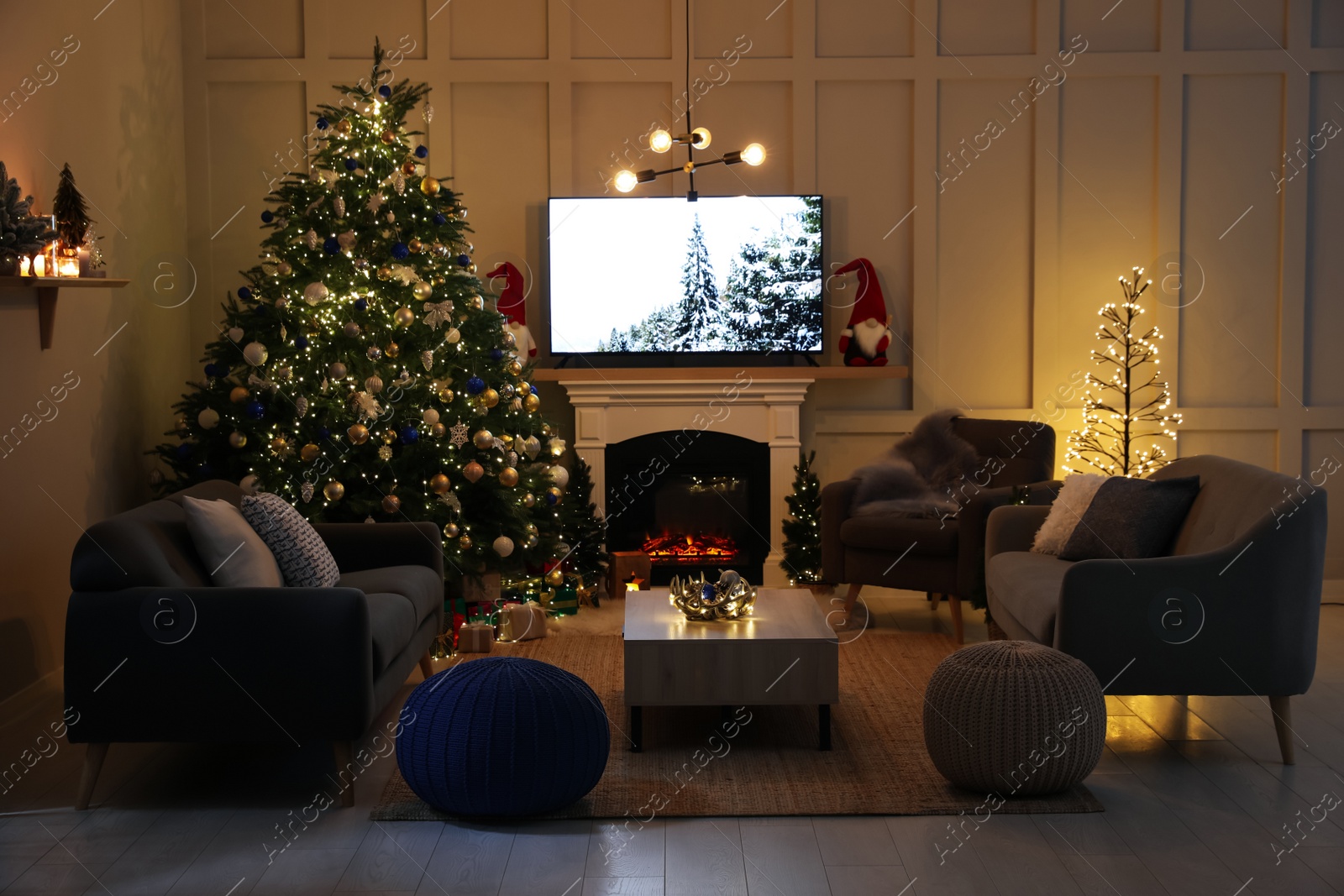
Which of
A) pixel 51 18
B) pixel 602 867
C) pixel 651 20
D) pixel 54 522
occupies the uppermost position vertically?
pixel 651 20

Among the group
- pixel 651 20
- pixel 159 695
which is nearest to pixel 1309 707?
pixel 159 695

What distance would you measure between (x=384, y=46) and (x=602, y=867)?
4672 millimetres

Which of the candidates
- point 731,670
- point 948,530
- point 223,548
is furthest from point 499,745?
point 948,530

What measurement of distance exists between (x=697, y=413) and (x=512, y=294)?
1127 mm

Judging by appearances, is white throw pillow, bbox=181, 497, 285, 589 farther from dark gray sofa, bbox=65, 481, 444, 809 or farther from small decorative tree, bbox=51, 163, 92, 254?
small decorative tree, bbox=51, 163, 92, 254

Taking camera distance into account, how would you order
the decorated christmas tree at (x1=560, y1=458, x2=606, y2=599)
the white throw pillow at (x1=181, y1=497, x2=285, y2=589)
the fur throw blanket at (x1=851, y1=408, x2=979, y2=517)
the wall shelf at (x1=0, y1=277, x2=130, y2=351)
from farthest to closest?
the decorated christmas tree at (x1=560, y1=458, x2=606, y2=599)
the fur throw blanket at (x1=851, y1=408, x2=979, y2=517)
the wall shelf at (x1=0, y1=277, x2=130, y2=351)
the white throw pillow at (x1=181, y1=497, x2=285, y2=589)

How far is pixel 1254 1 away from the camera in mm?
6098

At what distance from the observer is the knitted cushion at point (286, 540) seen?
3705mm

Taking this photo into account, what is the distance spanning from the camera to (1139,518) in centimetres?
403

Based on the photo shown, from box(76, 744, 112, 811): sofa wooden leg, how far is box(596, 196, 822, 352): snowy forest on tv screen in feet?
11.3

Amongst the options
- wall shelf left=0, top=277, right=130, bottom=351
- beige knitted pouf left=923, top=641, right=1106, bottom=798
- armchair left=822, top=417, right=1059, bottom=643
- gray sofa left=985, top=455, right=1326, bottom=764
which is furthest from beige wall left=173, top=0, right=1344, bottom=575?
beige knitted pouf left=923, top=641, right=1106, bottom=798

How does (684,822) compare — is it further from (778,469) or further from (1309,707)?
(778,469)

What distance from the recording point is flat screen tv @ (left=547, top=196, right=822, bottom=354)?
240 inches

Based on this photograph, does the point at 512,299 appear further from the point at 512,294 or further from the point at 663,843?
the point at 663,843
